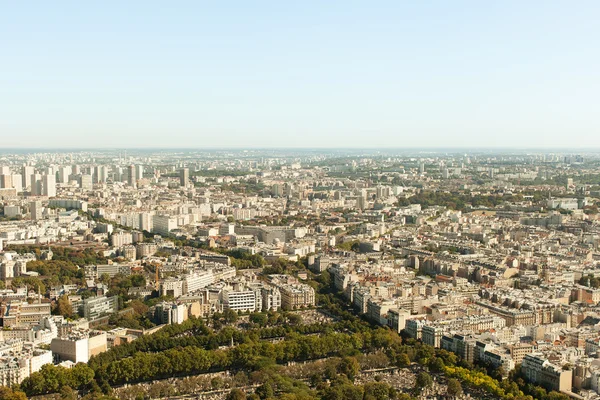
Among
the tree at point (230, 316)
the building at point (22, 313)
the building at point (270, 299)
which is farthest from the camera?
the building at point (270, 299)

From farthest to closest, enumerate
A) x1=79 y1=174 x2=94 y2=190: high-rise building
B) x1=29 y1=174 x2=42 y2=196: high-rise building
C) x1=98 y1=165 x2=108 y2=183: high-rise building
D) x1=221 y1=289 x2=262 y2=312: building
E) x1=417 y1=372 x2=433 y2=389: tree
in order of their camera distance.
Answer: x1=98 y1=165 x2=108 y2=183: high-rise building, x1=79 y1=174 x2=94 y2=190: high-rise building, x1=29 y1=174 x2=42 y2=196: high-rise building, x1=221 y1=289 x2=262 y2=312: building, x1=417 y1=372 x2=433 y2=389: tree

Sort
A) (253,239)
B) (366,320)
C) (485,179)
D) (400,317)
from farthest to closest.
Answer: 1. (485,179)
2. (253,239)
3. (366,320)
4. (400,317)

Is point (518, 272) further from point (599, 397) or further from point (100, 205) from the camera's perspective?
point (100, 205)

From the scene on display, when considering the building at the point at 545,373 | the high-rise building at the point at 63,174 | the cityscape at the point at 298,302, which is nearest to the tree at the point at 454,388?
the cityscape at the point at 298,302

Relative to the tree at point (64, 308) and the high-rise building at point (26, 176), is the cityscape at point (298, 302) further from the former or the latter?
the high-rise building at point (26, 176)

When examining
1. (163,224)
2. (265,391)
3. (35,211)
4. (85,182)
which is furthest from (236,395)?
(85,182)

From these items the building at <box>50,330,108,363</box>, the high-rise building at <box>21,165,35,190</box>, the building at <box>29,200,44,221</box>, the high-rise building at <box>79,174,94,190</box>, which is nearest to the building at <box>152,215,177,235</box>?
the building at <box>29,200,44,221</box>

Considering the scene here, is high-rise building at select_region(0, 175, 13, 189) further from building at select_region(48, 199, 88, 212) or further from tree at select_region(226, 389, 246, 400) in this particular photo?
tree at select_region(226, 389, 246, 400)

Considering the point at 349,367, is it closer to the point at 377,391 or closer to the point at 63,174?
the point at 377,391

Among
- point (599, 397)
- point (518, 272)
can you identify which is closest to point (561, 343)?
point (599, 397)
